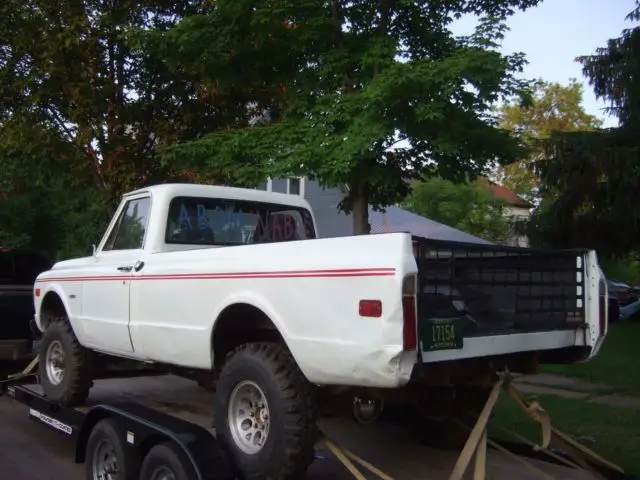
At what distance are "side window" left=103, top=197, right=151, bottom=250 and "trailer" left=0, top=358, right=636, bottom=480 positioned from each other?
1326 millimetres

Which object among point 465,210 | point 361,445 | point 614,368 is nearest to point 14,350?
point 361,445

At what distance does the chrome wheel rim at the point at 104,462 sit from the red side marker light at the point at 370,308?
2.20 m

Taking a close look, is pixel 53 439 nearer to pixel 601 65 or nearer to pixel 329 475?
pixel 329 475

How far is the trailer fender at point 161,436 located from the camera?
12.9 feet

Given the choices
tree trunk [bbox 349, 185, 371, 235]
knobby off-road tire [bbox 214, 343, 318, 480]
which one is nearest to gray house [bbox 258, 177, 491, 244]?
tree trunk [bbox 349, 185, 371, 235]

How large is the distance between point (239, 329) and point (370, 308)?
1.42 m

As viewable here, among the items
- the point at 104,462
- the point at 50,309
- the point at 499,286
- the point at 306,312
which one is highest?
the point at 499,286

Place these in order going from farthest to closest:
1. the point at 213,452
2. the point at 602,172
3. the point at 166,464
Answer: the point at 602,172 → the point at 166,464 → the point at 213,452

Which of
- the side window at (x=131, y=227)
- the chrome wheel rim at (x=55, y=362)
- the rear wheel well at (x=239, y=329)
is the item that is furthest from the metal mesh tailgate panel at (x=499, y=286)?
the chrome wheel rim at (x=55, y=362)

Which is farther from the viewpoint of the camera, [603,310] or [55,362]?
[55,362]

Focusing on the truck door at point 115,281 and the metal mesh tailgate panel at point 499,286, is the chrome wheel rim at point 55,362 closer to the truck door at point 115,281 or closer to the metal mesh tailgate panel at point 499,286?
the truck door at point 115,281

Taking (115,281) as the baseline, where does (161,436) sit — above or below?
below

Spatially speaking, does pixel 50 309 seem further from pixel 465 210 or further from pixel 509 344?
pixel 465 210

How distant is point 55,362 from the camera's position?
6629 millimetres
